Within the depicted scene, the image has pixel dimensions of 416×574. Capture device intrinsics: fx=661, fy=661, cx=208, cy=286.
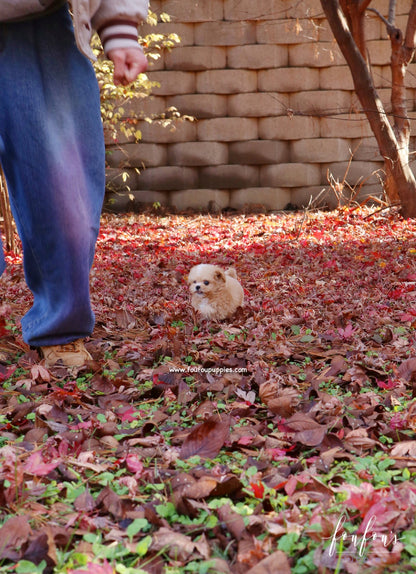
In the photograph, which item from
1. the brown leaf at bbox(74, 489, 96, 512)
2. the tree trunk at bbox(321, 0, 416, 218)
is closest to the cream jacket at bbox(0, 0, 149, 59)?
the brown leaf at bbox(74, 489, 96, 512)

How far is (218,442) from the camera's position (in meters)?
1.73

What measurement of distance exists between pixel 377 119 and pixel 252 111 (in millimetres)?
1930

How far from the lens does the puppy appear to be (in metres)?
3.60

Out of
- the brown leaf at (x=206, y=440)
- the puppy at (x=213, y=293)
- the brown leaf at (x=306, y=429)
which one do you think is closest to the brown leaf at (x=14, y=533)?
the brown leaf at (x=206, y=440)

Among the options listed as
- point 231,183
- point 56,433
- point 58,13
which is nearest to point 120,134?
point 231,183

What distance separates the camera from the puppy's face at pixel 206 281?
11.8 ft

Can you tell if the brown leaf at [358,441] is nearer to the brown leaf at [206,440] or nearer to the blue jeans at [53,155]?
the brown leaf at [206,440]

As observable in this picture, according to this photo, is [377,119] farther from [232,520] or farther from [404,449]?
[232,520]

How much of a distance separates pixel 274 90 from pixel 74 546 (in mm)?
7915

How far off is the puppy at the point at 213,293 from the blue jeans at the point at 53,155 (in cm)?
111

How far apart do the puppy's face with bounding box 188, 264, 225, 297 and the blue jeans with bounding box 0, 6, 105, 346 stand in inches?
43.8

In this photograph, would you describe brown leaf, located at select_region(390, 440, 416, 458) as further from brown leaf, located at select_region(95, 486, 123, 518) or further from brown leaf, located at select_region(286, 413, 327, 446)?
brown leaf, located at select_region(95, 486, 123, 518)

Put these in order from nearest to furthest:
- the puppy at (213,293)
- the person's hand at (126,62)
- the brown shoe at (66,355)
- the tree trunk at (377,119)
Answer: the person's hand at (126,62) → the brown shoe at (66,355) → the puppy at (213,293) → the tree trunk at (377,119)

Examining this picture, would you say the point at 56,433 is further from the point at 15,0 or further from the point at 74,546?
the point at 15,0
